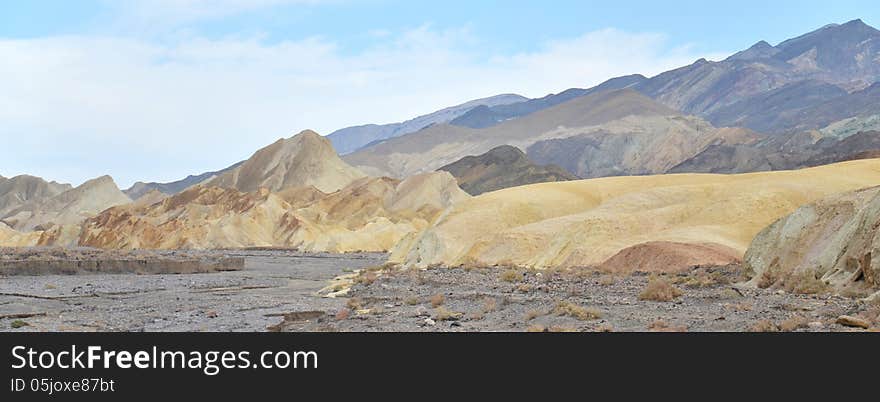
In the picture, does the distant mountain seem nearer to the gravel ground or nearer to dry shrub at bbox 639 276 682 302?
the gravel ground

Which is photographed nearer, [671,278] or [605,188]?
[671,278]

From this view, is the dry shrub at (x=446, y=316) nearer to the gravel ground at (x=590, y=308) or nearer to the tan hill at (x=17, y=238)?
the gravel ground at (x=590, y=308)

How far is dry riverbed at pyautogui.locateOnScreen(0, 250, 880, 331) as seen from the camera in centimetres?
2044

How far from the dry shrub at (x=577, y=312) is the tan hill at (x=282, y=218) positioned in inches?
3379

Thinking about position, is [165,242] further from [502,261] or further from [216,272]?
[502,261]

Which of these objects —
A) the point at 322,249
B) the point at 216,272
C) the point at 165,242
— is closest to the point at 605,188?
the point at 216,272

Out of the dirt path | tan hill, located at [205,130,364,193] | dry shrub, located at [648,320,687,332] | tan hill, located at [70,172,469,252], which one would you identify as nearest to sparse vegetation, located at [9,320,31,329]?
the dirt path

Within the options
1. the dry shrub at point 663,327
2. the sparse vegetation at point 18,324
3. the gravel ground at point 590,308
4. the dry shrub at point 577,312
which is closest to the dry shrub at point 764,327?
the gravel ground at point 590,308

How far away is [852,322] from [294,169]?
17487 cm

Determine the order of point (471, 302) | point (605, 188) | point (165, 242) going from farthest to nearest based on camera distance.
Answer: point (165, 242), point (605, 188), point (471, 302)

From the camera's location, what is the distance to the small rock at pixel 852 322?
17.5 meters
